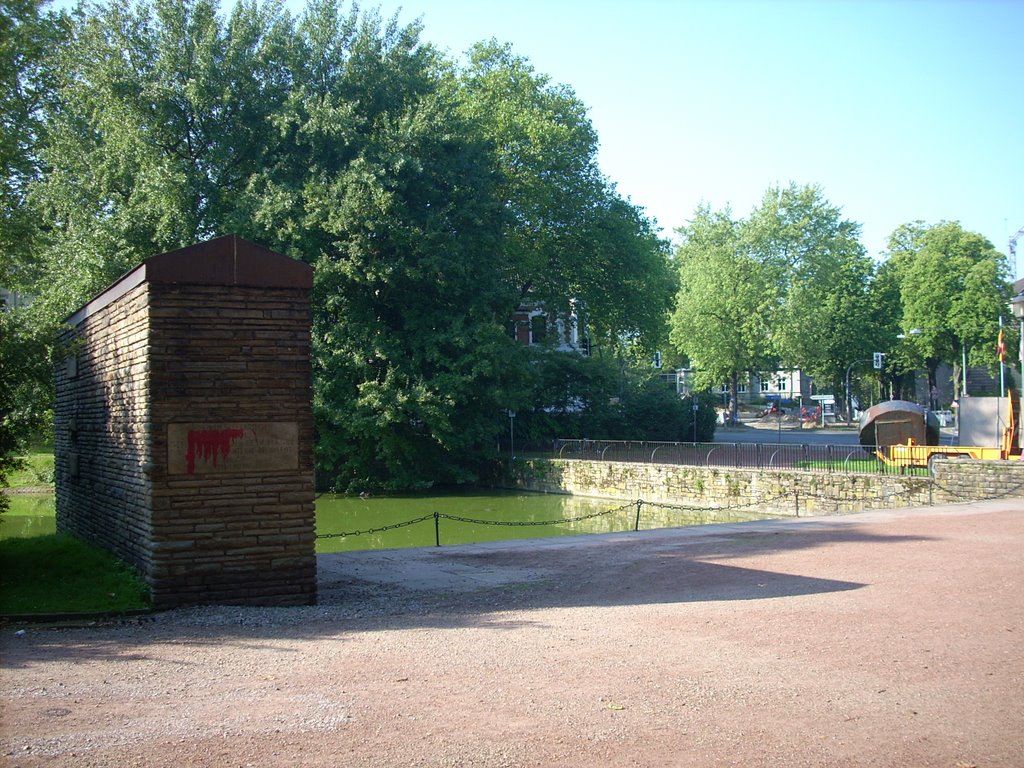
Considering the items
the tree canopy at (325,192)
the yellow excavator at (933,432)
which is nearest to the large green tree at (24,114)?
the tree canopy at (325,192)

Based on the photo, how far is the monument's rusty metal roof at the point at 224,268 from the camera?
10.2 m

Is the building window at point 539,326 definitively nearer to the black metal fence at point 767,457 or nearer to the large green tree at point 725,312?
the black metal fence at point 767,457

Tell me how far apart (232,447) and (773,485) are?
21.4 m

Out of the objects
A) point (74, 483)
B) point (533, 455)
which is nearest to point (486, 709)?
point (74, 483)

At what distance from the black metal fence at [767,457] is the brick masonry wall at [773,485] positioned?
0.67 meters

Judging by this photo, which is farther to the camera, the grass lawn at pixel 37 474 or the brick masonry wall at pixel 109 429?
the grass lawn at pixel 37 474

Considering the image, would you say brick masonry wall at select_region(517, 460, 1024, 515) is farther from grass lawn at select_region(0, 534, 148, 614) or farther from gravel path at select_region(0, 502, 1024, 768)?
grass lawn at select_region(0, 534, 148, 614)

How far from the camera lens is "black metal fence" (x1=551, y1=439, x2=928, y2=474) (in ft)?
94.6

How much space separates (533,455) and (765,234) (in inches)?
1493

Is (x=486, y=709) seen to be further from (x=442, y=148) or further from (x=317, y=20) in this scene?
(x=317, y=20)

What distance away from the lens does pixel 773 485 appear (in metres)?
28.8

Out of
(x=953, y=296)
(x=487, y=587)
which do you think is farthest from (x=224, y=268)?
(x=953, y=296)

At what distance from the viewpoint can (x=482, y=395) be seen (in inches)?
1387

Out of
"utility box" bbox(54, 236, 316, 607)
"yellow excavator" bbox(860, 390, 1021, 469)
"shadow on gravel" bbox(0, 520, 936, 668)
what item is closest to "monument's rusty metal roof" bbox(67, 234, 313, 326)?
"utility box" bbox(54, 236, 316, 607)
